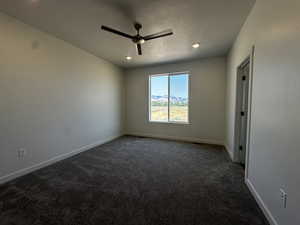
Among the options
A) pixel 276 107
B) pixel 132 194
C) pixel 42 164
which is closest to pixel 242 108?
pixel 276 107

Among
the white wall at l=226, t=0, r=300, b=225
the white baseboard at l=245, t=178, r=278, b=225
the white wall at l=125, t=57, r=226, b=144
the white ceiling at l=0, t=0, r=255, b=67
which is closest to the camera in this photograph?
the white wall at l=226, t=0, r=300, b=225

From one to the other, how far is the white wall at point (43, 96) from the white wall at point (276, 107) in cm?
363

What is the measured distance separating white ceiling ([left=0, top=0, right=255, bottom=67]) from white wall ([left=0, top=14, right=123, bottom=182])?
1.03 ft

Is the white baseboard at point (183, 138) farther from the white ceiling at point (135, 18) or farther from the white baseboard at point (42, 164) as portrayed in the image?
the white ceiling at point (135, 18)

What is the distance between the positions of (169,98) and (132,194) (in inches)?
142

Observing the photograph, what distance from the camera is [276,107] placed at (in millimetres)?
1444

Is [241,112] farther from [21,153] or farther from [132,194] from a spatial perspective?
[21,153]

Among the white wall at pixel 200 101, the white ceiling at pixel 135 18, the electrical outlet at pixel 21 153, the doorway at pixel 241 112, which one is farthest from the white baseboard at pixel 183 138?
the electrical outlet at pixel 21 153

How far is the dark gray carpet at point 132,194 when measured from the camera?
158 centimetres

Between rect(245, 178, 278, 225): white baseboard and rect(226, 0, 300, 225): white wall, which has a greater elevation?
rect(226, 0, 300, 225): white wall

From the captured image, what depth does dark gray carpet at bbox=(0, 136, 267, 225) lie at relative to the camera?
1.58 metres

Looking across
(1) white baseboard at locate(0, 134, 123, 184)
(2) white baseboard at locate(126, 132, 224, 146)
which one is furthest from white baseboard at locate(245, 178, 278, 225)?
(1) white baseboard at locate(0, 134, 123, 184)

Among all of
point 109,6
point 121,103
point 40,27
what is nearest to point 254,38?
point 109,6

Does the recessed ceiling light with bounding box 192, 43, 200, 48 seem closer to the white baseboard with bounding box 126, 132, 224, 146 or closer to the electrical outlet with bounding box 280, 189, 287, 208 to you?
the white baseboard with bounding box 126, 132, 224, 146
